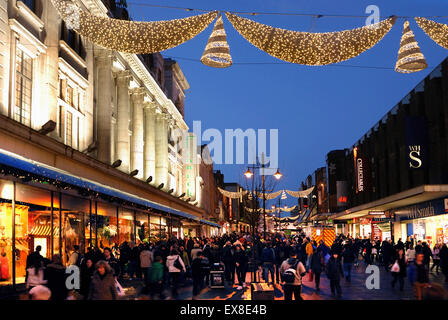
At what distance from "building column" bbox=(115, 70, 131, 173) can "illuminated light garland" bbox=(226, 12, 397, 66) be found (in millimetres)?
31210

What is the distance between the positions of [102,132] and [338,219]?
5116 cm

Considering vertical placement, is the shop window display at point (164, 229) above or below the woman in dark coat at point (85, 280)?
above

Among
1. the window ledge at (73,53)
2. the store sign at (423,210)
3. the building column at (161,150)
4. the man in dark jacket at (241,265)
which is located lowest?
the man in dark jacket at (241,265)

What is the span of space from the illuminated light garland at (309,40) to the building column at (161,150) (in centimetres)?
4497

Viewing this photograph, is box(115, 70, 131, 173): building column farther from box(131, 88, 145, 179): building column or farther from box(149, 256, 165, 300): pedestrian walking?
box(149, 256, 165, 300): pedestrian walking

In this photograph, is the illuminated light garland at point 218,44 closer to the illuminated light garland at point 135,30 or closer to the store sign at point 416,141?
the illuminated light garland at point 135,30

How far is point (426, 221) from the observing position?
44.6 m

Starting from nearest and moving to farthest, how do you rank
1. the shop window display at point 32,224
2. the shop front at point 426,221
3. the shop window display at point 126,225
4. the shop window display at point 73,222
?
the shop window display at point 32,224
the shop window display at point 73,222
the shop window display at point 126,225
the shop front at point 426,221

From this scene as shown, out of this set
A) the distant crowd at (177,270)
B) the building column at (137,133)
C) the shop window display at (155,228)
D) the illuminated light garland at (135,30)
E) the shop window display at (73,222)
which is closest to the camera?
the distant crowd at (177,270)

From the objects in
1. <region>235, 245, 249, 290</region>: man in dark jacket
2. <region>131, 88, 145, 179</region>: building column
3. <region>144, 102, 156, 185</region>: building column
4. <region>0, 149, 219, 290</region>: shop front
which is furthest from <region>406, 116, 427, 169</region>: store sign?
<region>144, 102, 156, 185</region>: building column

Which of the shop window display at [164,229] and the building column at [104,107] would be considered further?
the shop window display at [164,229]

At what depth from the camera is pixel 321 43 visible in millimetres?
13461

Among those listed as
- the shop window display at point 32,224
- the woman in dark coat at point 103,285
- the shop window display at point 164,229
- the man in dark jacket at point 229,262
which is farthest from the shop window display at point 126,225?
the woman in dark coat at point 103,285

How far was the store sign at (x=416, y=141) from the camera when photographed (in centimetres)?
3888
